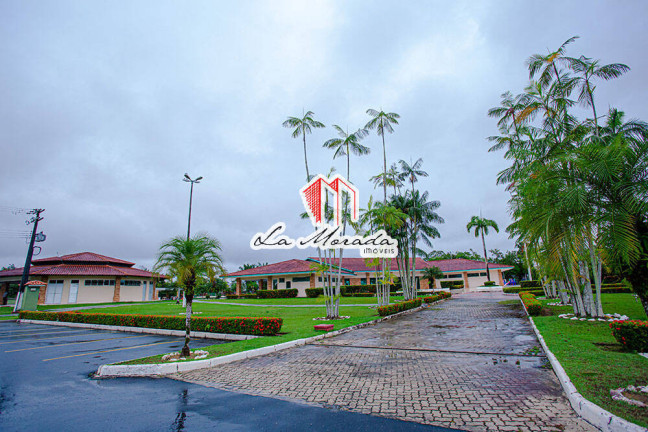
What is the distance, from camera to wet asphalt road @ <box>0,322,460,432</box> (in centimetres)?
460

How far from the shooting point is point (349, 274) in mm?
47688

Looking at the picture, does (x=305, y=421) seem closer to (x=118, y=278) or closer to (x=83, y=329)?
(x=83, y=329)

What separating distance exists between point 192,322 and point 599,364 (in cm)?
1480

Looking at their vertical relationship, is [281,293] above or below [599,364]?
above

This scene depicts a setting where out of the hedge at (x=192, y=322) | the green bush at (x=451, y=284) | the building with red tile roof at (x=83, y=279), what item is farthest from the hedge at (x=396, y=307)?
the green bush at (x=451, y=284)

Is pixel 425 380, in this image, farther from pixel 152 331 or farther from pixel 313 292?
pixel 313 292

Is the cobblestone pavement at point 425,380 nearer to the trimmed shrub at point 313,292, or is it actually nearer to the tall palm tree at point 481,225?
the trimmed shrub at point 313,292

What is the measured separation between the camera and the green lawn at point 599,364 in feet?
14.7

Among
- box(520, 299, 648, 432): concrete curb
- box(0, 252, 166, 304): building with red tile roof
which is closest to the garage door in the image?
box(0, 252, 166, 304): building with red tile roof

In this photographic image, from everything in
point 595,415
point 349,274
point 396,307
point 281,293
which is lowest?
point 595,415

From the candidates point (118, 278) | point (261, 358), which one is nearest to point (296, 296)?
point (118, 278)

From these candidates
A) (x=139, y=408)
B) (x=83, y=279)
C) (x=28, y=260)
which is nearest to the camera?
(x=139, y=408)

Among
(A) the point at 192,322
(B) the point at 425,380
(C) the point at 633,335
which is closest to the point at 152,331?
(A) the point at 192,322

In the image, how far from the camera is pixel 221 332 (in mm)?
14203
